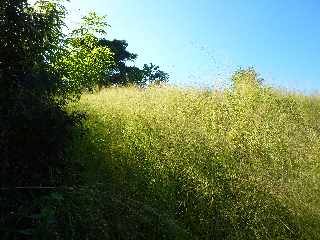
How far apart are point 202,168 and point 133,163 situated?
0.90 m

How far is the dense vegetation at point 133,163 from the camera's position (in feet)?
15.2

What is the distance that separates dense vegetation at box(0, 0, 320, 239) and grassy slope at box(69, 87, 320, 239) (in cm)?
2

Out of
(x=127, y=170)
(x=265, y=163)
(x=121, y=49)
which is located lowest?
(x=127, y=170)

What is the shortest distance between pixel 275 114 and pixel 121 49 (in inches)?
758

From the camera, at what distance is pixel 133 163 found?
6547mm

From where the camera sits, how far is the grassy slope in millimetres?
5641

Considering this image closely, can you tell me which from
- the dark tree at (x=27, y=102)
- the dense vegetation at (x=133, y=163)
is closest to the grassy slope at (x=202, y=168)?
the dense vegetation at (x=133, y=163)

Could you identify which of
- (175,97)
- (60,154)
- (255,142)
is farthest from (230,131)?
(60,154)

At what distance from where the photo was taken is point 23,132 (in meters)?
5.14

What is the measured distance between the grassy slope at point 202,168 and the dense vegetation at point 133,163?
0.06 ft

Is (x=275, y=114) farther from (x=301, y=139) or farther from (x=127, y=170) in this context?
(x=127, y=170)

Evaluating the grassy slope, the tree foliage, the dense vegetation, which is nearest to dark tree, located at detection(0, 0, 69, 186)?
the dense vegetation

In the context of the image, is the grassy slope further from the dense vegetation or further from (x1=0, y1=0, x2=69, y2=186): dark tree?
(x1=0, y1=0, x2=69, y2=186): dark tree

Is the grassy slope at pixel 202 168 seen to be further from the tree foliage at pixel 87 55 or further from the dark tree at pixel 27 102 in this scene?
the tree foliage at pixel 87 55
